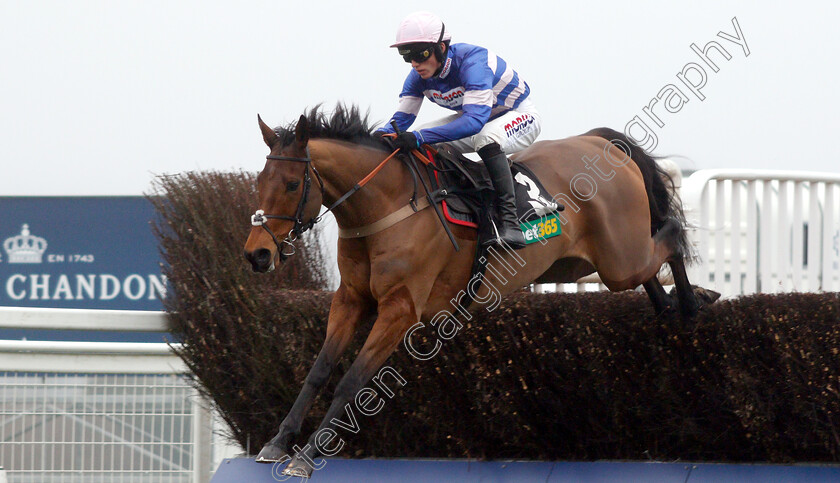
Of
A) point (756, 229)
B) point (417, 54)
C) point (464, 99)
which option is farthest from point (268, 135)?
point (756, 229)

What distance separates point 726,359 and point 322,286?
2.38 metres

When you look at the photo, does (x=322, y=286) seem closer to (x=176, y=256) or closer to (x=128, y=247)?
(x=176, y=256)

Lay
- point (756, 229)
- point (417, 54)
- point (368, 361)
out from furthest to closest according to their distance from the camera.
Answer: point (756, 229)
point (417, 54)
point (368, 361)

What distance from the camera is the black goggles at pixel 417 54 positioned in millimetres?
4121

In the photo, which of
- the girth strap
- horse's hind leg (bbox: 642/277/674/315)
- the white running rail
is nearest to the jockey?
the girth strap

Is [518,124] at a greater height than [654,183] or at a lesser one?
greater

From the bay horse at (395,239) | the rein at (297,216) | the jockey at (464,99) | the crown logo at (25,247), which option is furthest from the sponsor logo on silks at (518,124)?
the crown logo at (25,247)

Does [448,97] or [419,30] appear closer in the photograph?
[419,30]

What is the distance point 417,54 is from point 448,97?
A: 12.2 inches

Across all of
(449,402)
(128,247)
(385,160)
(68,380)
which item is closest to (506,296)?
(449,402)

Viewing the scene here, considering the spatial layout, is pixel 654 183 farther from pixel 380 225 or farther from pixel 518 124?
pixel 380 225

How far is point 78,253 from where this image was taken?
11734 mm

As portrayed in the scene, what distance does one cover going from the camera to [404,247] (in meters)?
3.98

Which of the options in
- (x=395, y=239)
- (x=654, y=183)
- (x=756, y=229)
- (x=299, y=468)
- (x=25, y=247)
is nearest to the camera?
(x=299, y=468)
